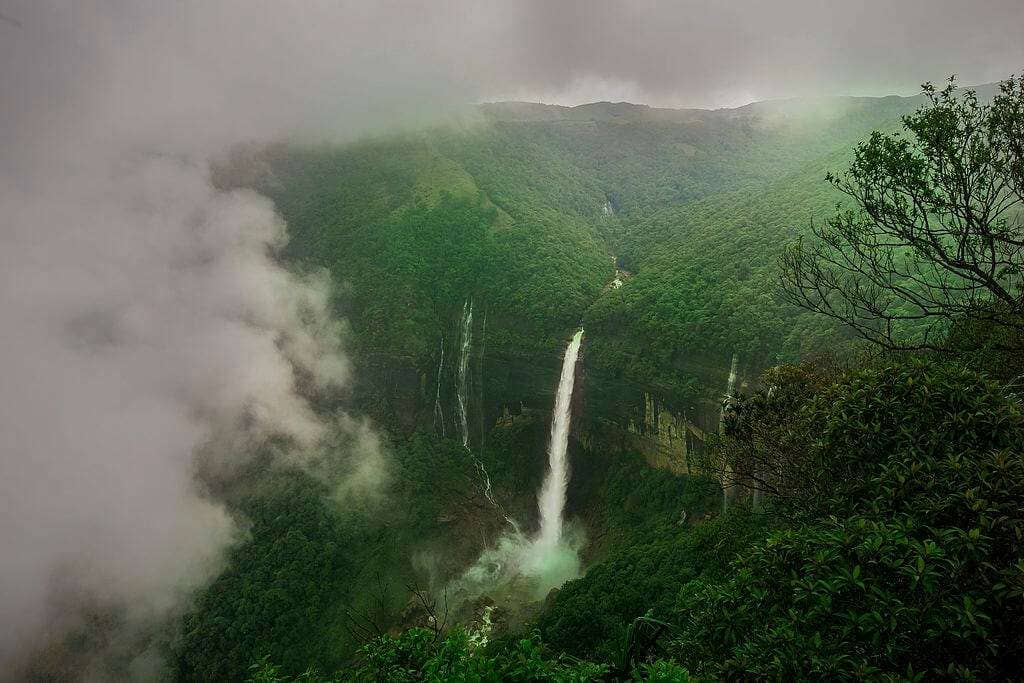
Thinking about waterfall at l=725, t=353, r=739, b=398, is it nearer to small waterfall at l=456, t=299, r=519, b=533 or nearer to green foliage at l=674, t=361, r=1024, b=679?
small waterfall at l=456, t=299, r=519, b=533

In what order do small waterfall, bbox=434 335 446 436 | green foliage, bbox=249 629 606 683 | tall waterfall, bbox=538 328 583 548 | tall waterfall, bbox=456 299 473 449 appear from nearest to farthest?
1. green foliage, bbox=249 629 606 683
2. tall waterfall, bbox=538 328 583 548
3. tall waterfall, bbox=456 299 473 449
4. small waterfall, bbox=434 335 446 436

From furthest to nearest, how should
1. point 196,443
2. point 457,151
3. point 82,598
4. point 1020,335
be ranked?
1. point 457,151
2. point 196,443
3. point 82,598
4. point 1020,335

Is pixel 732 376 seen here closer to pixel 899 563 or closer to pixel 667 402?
pixel 667 402

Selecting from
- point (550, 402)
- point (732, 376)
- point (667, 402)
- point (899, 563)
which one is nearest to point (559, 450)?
point (550, 402)

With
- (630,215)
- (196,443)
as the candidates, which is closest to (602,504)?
(196,443)

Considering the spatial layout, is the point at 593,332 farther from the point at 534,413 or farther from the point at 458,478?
the point at 458,478

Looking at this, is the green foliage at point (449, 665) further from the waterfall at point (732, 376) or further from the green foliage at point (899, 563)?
the waterfall at point (732, 376)

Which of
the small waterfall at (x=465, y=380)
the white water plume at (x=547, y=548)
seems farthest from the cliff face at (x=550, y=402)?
the white water plume at (x=547, y=548)

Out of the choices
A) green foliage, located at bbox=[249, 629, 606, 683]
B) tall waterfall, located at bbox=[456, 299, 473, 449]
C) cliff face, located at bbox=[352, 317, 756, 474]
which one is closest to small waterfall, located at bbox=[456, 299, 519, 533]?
tall waterfall, located at bbox=[456, 299, 473, 449]
